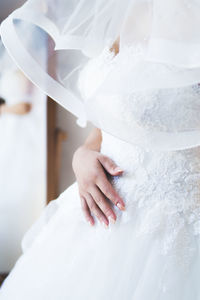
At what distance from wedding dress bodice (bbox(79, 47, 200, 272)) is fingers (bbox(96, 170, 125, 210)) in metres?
0.01

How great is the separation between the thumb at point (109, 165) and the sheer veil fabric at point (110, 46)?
0.10m

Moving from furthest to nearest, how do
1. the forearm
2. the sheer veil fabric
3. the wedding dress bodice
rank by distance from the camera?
the forearm → the wedding dress bodice → the sheer veil fabric

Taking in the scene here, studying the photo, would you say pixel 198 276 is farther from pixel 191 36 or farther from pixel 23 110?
pixel 23 110

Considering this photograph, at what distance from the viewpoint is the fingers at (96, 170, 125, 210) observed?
0.54 metres

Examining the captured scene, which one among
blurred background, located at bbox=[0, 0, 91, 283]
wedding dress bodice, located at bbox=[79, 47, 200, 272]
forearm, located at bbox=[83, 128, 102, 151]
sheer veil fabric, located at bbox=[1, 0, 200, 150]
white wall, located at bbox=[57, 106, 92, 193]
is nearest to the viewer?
sheer veil fabric, located at bbox=[1, 0, 200, 150]

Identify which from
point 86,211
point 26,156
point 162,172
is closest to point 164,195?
point 162,172

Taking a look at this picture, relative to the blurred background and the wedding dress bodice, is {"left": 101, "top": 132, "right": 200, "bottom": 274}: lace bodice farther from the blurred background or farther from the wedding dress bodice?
the blurred background

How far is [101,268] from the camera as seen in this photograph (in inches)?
20.3

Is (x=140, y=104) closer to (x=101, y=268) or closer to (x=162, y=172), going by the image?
(x=162, y=172)

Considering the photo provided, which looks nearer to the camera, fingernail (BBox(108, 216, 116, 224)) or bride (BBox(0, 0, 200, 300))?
bride (BBox(0, 0, 200, 300))

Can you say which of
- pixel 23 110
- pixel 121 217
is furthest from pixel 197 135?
pixel 23 110

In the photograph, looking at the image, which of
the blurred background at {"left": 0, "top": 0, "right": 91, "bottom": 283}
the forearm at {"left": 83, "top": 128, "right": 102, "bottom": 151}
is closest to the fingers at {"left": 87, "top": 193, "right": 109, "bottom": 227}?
the forearm at {"left": 83, "top": 128, "right": 102, "bottom": 151}

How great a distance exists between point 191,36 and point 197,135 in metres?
0.13

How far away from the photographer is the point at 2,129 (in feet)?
5.31
